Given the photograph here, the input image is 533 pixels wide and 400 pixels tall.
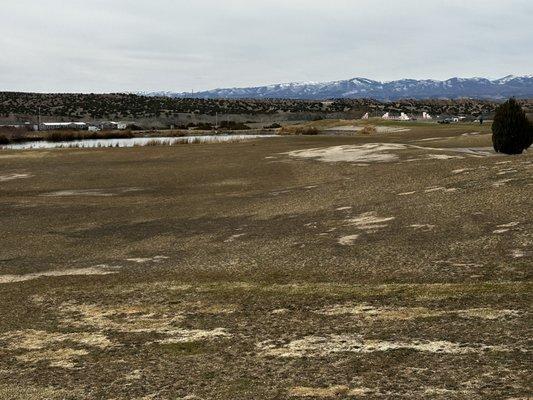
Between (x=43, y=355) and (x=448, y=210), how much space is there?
1296cm

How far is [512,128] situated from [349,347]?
2597 centimetres

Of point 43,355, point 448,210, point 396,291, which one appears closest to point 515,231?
point 448,210

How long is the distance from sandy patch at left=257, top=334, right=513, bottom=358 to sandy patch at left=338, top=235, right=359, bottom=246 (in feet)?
23.1

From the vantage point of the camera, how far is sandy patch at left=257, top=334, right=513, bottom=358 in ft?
27.2

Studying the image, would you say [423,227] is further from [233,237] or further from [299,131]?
[299,131]

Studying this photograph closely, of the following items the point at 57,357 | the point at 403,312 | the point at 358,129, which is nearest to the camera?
the point at 57,357

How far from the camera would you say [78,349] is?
975 cm

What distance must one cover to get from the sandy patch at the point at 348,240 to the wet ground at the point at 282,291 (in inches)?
3.7

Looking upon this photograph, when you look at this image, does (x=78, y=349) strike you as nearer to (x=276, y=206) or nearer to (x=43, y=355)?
(x=43, y=355)

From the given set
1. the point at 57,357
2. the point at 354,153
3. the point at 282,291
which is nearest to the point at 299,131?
the point at 354,153

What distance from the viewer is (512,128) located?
3108 cm

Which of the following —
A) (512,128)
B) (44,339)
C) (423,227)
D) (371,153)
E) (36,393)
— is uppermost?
(512,128)

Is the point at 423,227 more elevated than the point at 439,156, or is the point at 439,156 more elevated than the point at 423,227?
the point at 439,156

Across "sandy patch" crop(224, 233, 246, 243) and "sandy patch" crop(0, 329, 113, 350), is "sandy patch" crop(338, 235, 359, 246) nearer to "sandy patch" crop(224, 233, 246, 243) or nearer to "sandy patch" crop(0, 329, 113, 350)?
"sandy patch" crop(224, 233, 246, 243)
